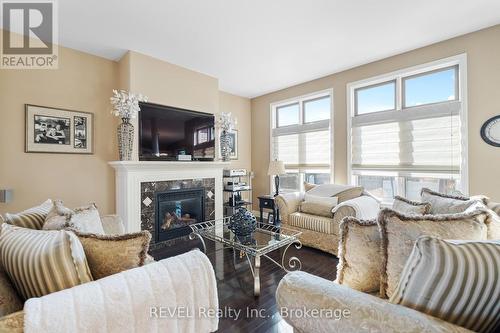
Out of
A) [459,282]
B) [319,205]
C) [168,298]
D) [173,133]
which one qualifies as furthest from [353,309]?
[173,133]

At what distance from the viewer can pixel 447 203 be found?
1.68 meters

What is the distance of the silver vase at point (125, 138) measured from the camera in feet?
10.0

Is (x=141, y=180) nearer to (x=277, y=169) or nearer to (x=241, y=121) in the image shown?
(x=277, y=169)

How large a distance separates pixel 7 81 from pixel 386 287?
4173 millimetres

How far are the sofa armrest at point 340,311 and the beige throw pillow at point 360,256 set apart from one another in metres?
0.33

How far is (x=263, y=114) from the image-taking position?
17.1 ft

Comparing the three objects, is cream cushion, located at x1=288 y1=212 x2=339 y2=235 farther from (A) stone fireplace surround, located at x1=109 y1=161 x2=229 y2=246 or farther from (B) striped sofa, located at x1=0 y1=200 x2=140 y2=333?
Answer: (B) striped sofa, located at x1=0 y1=200 x2=140 y2=333

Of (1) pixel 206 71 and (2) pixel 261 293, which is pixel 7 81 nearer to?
(1) pixel 206 71

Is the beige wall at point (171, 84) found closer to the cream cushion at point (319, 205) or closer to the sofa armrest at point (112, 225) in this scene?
the sofa armrest at point (112, 225)

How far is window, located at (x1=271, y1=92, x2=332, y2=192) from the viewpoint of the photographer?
4.23 metres

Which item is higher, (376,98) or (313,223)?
(376,98)

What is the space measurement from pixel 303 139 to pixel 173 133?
2493 mm

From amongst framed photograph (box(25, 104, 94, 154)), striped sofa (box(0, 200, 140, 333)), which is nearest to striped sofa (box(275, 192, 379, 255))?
striped sofa (box(0, 200, 140, 333))

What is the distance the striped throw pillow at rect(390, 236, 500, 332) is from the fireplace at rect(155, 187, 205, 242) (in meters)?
3.19
